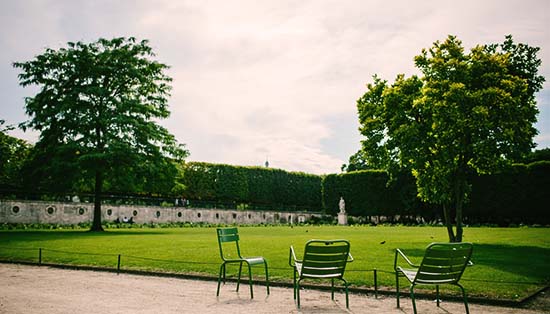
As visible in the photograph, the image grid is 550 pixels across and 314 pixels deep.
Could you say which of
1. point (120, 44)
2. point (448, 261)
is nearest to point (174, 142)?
point (120, 44)

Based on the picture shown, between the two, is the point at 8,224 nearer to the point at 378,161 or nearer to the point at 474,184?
the point at 378,161

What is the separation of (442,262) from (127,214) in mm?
41071

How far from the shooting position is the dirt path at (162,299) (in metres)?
6.73

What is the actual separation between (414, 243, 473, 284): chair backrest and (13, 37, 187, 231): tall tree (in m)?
26.1

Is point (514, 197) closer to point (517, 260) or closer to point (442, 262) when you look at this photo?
point (517, 260)

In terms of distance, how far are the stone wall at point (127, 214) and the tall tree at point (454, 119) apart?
2774 centimetres

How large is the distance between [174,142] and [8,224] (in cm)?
1289

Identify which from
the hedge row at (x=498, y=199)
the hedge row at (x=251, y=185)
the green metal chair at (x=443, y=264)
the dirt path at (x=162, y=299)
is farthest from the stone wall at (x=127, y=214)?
the green metal chair at (x=443, y=264)

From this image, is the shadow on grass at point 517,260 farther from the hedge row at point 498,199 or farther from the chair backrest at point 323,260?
the hedge row at point 498,199

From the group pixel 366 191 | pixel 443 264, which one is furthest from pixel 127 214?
pixel 443 264

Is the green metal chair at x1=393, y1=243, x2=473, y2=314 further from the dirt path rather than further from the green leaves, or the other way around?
the green leaves

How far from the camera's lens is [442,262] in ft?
20.0

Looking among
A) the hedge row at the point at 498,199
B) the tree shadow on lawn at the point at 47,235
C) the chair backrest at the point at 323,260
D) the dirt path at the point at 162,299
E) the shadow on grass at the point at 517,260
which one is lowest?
the tree shadow on lawn at the point at 47,235

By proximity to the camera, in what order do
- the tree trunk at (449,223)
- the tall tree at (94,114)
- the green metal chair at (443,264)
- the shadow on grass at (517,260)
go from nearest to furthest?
the green metal chair at (443,264) → the shadow on grass at (517,260) → the tree trunk at (449,223) → the tall tree at (94,114)
